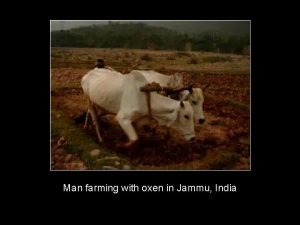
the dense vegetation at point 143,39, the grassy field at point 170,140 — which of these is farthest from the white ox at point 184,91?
the dense vegetation at point 143,39

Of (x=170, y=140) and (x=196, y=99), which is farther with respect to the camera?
(x=170, y=140)

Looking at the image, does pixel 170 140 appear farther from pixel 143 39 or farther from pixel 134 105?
pixel 143 39

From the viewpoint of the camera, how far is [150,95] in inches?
176

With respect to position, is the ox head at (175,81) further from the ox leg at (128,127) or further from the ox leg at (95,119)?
the ox leg at (95,119)

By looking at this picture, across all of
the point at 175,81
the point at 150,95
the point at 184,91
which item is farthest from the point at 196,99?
the point at 150,95

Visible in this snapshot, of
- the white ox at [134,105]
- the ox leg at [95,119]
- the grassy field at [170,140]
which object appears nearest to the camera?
the white ox at [134,105]

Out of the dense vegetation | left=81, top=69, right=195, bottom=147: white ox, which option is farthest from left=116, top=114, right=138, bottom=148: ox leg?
the dense vegetation

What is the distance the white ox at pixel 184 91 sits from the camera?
4508 millimetres

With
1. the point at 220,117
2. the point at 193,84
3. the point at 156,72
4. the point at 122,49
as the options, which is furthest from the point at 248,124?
the point at 122,49

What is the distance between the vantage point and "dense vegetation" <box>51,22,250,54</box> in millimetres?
4750

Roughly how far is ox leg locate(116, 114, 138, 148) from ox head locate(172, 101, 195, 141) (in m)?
0.35

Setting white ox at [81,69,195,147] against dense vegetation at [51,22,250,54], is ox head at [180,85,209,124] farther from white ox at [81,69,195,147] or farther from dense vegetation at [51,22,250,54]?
dense vegetation at [51,22,250,54]

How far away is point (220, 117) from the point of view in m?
4.75

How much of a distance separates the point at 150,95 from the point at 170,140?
44 cm
